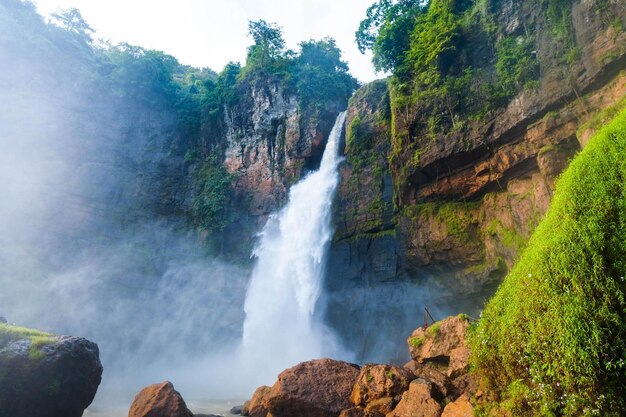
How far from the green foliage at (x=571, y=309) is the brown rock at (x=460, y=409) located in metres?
0.57

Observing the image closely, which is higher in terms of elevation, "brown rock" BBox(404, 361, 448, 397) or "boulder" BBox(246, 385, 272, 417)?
"boulder" BBox(246, 385, 272, 417)

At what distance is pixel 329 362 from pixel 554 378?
5724mm

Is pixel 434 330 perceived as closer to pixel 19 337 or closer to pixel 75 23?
pixel 19 337

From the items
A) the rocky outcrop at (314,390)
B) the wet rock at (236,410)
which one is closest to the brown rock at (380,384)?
the rocky outcrop at (314,390)

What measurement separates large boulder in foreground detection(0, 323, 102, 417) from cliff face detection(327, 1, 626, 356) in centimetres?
1254

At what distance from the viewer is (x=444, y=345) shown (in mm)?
8414

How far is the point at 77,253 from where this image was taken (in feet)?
78.7

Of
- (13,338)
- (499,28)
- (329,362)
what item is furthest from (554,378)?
(499,28)

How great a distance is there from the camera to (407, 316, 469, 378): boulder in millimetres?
7828

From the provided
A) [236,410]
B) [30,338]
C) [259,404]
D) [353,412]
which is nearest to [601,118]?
[353,412]

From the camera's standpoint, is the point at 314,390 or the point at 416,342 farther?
the point at 416,342

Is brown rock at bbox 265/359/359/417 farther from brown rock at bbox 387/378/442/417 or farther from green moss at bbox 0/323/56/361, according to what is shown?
green moss at bbox 0/323/56/361

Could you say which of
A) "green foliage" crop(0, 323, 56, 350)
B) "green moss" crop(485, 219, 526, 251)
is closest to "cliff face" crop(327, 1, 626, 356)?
"green moss" crop(485, 219, 526, 251)

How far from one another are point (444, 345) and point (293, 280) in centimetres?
1331
